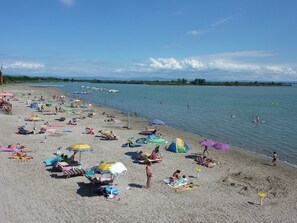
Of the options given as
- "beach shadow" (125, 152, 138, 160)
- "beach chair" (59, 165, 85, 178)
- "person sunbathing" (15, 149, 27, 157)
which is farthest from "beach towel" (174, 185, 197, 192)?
"person sunbathing" (15, 149, 27, 157)

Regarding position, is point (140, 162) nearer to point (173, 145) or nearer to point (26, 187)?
point (173, 145)

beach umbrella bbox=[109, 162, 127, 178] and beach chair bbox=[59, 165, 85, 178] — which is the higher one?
beach umbrella bbox=[109, 162, 127, 178]

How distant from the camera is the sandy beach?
12078 millimetres

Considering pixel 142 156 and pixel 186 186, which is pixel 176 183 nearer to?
pixel 186 186

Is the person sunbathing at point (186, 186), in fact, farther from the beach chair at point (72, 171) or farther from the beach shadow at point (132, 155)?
the beach shadow at point (132, 155)

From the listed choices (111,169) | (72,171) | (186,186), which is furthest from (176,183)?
(72,171)

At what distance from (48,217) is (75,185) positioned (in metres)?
3.40

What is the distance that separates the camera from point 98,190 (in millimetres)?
13914

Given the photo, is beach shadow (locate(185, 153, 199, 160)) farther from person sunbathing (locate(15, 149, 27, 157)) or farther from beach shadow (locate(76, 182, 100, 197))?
person sunbathing (locate(15, 149, 27, 157))

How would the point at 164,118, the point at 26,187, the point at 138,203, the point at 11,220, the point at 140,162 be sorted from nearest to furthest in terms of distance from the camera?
the point at 11,220
the point at 138,203
the point at 26,187
the point at 140,162
the point at 164,118

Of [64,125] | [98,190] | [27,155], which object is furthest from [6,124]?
[98,190]

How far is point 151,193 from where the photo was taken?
566 inches

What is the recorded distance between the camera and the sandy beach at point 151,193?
12078mm

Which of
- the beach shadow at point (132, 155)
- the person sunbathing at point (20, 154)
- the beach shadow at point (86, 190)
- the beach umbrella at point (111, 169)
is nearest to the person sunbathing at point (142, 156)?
the beach shadow at point (132, 155)
